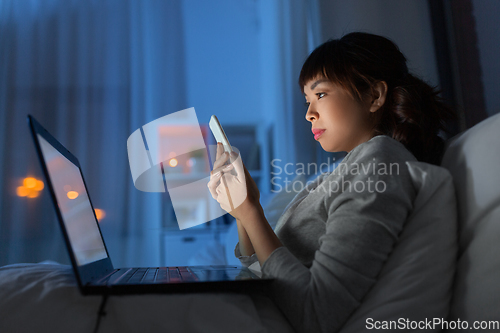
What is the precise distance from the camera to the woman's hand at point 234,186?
0.64 meters

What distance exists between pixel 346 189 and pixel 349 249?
0.40 feet

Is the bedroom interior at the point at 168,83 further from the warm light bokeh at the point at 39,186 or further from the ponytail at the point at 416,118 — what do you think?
the ponytail at the point at 416,118

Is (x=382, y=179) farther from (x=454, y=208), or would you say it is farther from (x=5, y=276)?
(x=5, y=276)

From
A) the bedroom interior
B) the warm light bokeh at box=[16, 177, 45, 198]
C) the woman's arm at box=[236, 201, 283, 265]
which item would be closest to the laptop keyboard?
the woman's arm at box=[236, 201, 283, 265]

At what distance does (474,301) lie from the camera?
457 mm

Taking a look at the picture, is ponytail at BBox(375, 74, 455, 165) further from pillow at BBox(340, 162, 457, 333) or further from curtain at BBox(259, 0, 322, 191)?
curtain at BBox(259, 0, 322, 191)

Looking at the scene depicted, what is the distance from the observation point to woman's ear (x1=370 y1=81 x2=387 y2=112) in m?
0.79

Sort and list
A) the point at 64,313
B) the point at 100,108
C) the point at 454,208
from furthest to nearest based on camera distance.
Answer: the point at 100,108 → the point at 454,208 → the point at 64,313

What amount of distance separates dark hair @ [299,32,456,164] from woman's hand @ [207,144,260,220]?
0.33 meters

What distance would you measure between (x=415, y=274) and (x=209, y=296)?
287 mm

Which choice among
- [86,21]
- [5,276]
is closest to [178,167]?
[5,276]

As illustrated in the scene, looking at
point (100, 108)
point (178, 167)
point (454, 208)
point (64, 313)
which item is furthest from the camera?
point (100, 108)

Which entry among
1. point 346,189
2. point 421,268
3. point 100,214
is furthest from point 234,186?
point 100,214

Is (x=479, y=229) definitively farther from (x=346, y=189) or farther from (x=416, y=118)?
(x=416, y=118)
